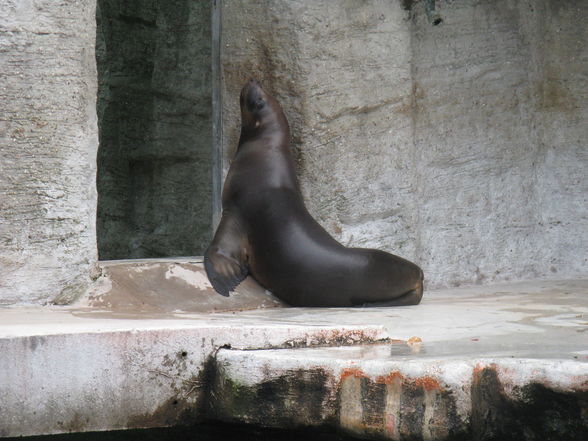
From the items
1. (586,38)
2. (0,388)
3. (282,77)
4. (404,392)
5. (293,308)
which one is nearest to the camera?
(404,392)

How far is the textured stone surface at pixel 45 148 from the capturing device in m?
4.12

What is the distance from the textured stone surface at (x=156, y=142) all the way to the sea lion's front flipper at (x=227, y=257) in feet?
9.24

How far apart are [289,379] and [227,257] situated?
2248mm

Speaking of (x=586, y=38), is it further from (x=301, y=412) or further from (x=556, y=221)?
(x=301, y=412)

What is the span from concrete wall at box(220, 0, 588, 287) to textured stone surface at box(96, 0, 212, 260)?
2321 mm

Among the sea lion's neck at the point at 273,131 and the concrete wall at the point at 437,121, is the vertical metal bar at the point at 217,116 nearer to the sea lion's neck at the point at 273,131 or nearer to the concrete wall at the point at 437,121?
the concrete wall at the point at 437,121

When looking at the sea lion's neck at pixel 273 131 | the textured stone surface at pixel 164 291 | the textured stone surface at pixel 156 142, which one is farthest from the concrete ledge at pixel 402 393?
the textured stone surface at pixel 156 142

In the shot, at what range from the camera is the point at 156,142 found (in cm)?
796

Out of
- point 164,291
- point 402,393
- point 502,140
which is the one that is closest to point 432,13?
point 502,140

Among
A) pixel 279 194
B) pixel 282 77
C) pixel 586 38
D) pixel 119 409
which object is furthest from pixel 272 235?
pixel 586 38

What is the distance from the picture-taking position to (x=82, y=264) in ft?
14.5

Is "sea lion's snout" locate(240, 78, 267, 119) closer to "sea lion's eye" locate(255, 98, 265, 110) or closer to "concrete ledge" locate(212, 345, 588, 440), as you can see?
"sea lion's eye" locate(255, 98, 265, 110)

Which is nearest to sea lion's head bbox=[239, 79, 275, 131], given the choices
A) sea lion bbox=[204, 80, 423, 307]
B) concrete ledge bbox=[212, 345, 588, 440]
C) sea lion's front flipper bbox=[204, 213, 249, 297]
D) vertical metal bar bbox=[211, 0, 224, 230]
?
sea lion bbox=[204, 80, 423, 307]

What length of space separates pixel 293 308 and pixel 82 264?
1.09 meters
